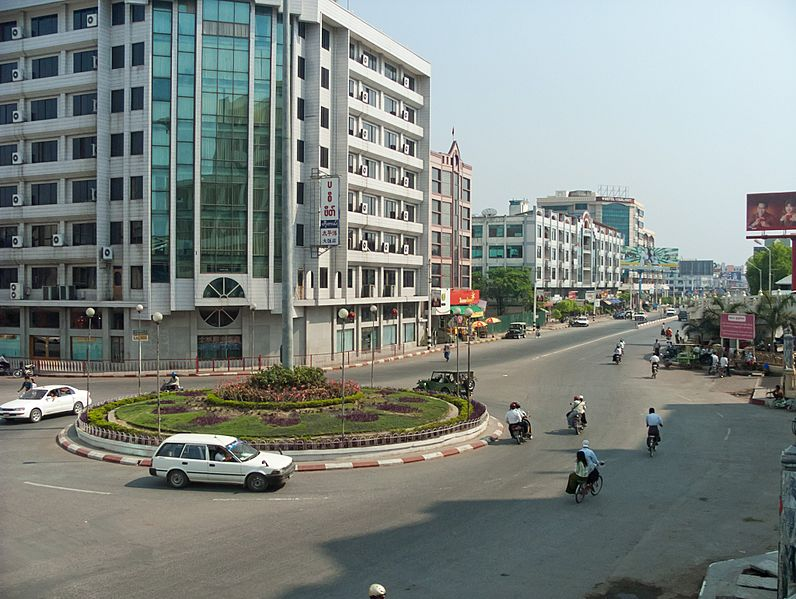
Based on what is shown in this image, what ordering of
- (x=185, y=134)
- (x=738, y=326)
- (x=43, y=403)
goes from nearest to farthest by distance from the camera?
(x=43, y=403) < (x=185, y=134) < (x=738, y=326)

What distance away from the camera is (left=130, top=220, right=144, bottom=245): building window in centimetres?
4853

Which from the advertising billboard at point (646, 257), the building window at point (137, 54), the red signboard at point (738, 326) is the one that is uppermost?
the building window at point (137, 54)

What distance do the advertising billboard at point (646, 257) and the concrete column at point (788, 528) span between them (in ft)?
498

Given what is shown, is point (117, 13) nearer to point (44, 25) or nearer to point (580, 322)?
point (44, 25)

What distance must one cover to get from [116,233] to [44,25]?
53.4ft

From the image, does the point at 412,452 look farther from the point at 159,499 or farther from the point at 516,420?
the point at 159,499

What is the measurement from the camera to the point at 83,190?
168 feet

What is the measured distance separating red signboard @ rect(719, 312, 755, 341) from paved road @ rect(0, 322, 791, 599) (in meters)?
24.2

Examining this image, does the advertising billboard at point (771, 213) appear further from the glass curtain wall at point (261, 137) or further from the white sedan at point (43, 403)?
the white sedan at point (43, 403)

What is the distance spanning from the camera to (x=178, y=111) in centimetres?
4806

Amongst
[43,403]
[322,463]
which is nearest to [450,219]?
[43,403]

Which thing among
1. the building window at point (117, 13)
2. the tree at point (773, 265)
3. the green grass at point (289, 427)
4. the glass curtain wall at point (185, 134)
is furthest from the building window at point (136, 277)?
the tree at point (773, 265)

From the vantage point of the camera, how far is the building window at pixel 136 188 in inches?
1908

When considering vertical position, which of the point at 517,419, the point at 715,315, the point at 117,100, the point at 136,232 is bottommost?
the point at 517,419
